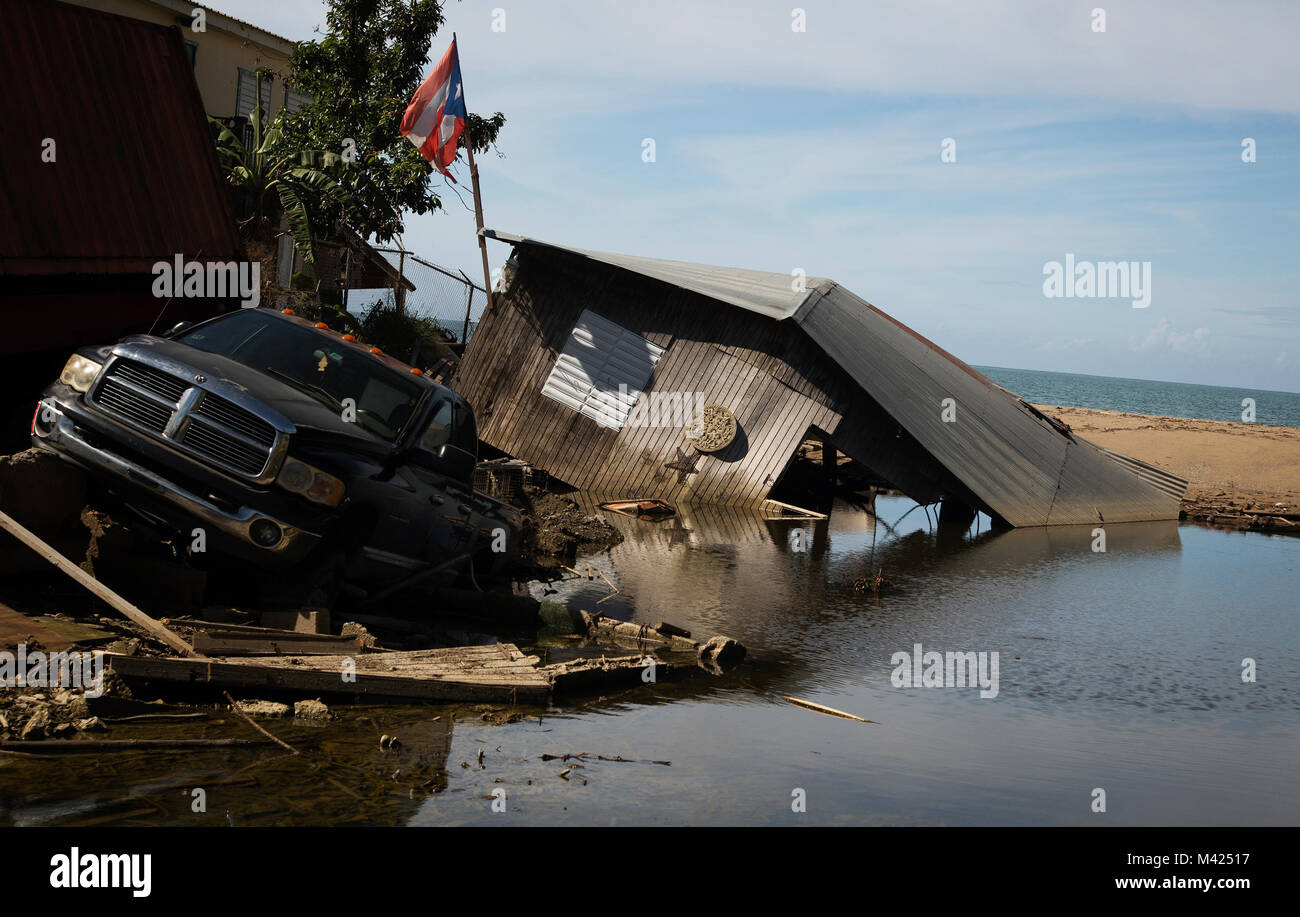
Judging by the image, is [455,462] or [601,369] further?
[601,369]

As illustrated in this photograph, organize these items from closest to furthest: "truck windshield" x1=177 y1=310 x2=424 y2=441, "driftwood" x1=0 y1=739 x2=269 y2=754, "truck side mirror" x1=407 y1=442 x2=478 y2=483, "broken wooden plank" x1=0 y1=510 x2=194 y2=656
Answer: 1. "driftwood" x1=0 y1=739 x2=269 y2=754
2. "broken wooden plank" x1=0 y1=510 x2=194 y2=656
3. "truck windshield" x1=177 y1=310 x2=424 y2=441
4. "truck side mirror" x1=407 y1=442 x2=478 y2=483

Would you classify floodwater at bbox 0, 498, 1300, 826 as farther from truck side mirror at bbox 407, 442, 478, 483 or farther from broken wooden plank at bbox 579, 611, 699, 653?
truck side mirror at bbox 407, 442, 478, 483

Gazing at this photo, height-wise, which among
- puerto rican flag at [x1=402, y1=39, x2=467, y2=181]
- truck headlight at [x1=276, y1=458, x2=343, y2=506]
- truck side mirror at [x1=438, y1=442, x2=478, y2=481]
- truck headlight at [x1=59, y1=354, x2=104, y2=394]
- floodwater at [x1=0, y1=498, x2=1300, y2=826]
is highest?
puerto rican flag at [x1=402, y1=39, x2=467, y2=181]

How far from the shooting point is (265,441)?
7.60 metres

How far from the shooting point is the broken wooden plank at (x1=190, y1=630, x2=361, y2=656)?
7082mm

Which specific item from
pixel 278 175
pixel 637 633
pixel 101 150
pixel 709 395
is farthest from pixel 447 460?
pixel 278 175

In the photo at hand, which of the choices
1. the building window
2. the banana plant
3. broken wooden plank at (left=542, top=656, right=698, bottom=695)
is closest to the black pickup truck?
broken wooden plank at (left=542, top=656, right=698, bottom=695)

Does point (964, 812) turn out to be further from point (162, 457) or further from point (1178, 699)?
point (162, 457)

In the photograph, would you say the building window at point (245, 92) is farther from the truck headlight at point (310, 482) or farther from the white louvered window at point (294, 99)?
the truck headlight at point (310, 482)

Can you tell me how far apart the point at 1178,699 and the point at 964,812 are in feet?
14.2

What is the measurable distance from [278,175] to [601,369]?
10.7 meters

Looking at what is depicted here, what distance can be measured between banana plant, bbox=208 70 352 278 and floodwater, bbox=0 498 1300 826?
49.4ft

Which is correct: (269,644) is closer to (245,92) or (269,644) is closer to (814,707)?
(814,707)
